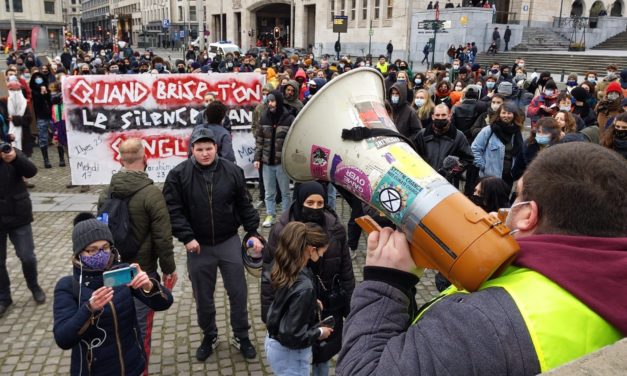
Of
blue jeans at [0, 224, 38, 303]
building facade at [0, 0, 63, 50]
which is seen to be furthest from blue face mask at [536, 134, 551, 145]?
building facade at [0, 0, 63, 50]

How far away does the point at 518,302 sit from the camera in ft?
3.45

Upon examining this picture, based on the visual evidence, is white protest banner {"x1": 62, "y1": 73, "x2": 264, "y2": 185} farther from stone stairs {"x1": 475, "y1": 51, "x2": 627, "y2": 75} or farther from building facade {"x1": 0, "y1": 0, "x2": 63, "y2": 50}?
building facade {"x1": 0, "y1": 0, "x2": 63, "y2": 50}

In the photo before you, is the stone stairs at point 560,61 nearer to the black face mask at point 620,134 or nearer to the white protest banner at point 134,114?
the black face mask at point 620,134

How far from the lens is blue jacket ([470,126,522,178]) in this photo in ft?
19.3

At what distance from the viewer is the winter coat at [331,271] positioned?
10.1 ft

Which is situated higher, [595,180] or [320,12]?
[320,12]

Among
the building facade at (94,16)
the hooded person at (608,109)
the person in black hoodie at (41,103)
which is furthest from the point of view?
the building facade at (94,16)

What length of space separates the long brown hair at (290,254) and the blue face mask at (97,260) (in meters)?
0.92

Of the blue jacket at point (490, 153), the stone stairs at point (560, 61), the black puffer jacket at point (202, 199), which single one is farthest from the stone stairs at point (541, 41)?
the black puffer jacket at point (202, 199)

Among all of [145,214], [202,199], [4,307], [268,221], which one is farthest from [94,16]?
[145,214]

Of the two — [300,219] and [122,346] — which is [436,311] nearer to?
[122,346]

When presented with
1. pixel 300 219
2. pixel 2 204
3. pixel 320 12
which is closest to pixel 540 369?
pixel 300 219

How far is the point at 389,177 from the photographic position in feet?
5.58

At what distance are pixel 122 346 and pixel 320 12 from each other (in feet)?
140
